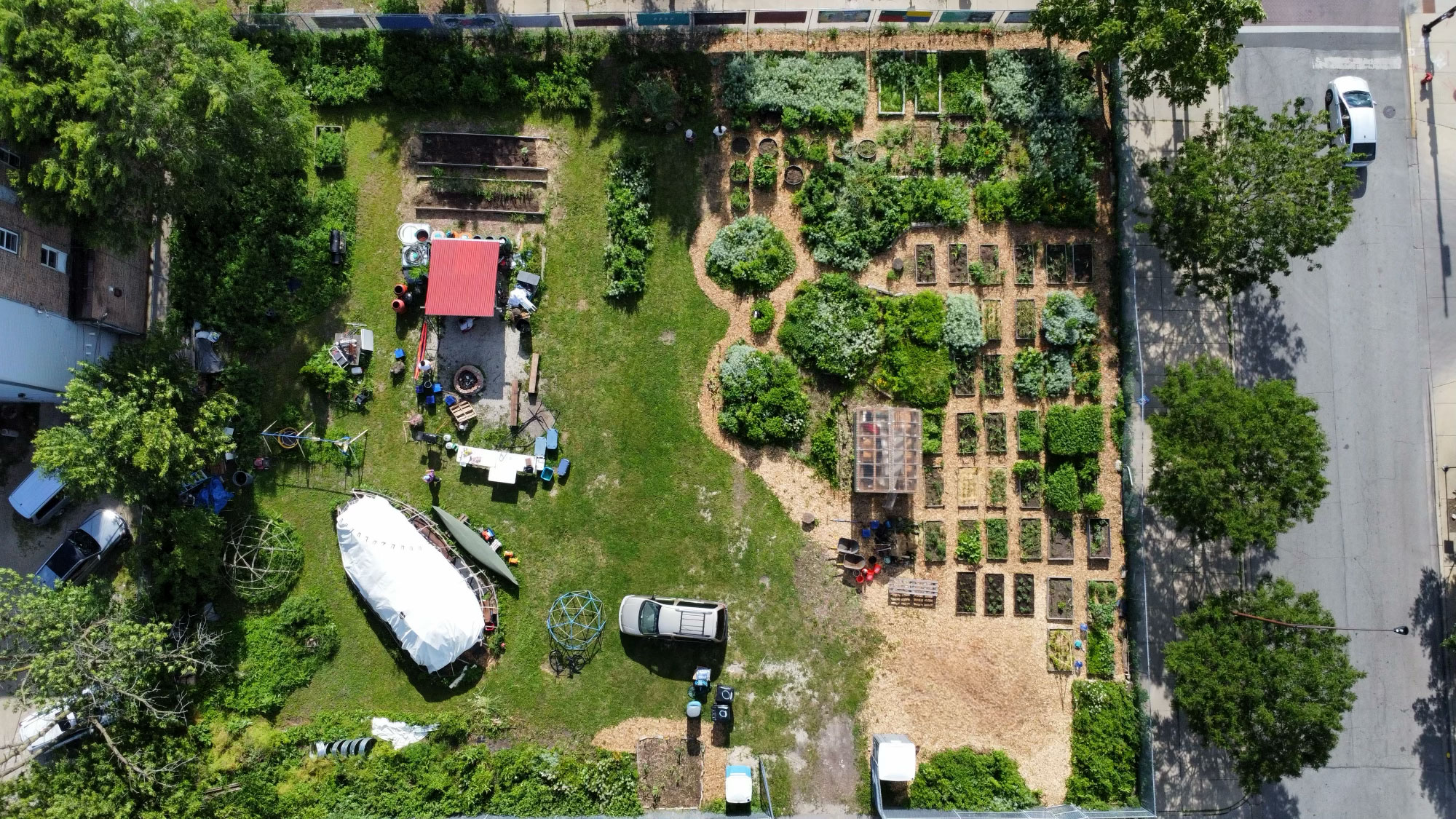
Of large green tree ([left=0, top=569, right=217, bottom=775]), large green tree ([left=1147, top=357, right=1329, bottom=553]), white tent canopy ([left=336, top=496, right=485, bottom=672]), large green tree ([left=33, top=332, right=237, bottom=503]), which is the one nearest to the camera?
large green tree ([left=33, top=332, right=237, bottom=503])

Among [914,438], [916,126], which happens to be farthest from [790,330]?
[916,126]

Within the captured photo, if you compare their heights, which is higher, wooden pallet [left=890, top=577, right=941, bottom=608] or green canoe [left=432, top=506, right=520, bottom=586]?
green canoe [left=432, top=506, right=520, bottom=586]

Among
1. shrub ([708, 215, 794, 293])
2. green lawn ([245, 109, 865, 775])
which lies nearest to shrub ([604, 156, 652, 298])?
green lawn ([245, 109, 865, 775])

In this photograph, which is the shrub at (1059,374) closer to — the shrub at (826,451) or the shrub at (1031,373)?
the shrub at (1031,373)

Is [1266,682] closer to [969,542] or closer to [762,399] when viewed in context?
[969,542]

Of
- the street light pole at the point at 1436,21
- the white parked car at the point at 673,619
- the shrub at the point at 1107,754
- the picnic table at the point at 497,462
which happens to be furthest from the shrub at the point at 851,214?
the street light pole at the point at 1436,21

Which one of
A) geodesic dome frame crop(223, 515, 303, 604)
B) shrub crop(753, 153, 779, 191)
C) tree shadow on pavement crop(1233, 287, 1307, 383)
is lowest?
geodesic dome frame crop(223, 515, 303, 604)

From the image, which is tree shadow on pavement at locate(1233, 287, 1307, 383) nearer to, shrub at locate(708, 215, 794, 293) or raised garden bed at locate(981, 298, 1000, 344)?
raised garden bed at locate(981, 298, 1000, 344)

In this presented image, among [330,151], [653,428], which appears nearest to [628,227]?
[653,428]
